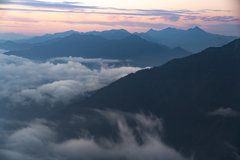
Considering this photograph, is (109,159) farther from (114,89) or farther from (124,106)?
(114,89)

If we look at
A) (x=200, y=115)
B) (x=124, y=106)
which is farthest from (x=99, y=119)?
(x=200, y=115)

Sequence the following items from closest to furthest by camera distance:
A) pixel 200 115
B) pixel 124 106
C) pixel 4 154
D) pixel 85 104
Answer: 1. pixel 4 154
2. pixel 200 115
3. pixel 124 106
4. pixel 85 104

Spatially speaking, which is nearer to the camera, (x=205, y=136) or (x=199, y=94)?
(x=205, y=136)

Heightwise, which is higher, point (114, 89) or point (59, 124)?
point (114, 89)

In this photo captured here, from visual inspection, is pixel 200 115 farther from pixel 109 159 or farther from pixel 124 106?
pixel 109 159

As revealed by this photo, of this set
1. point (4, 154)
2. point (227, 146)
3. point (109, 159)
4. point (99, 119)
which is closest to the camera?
point (227, 146)

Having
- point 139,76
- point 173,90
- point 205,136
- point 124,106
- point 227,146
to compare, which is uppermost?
point 139,76
